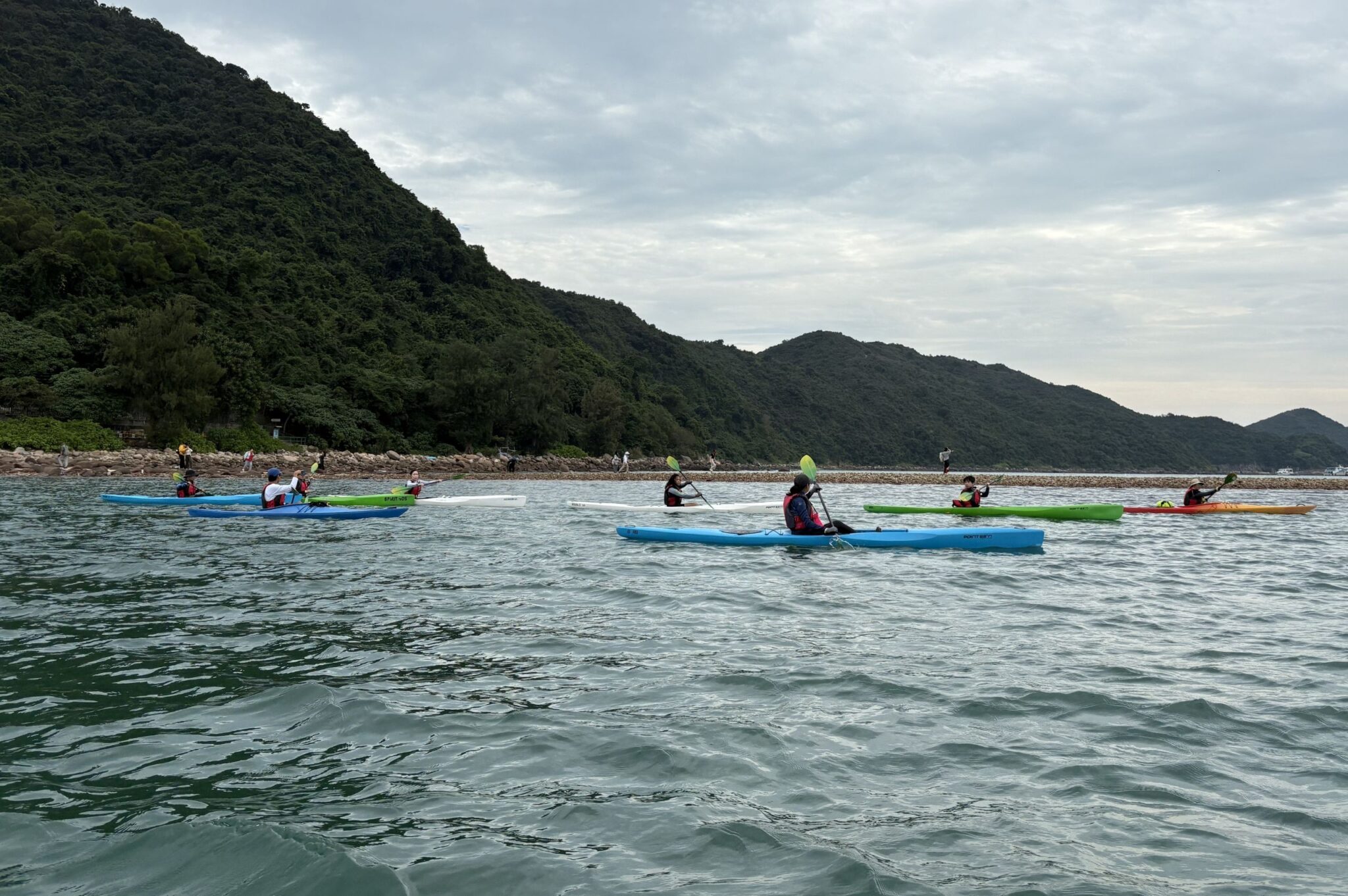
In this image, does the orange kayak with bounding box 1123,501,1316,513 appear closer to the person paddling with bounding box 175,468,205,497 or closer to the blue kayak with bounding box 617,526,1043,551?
the blue kayak with bounding box 617,526,1043,551

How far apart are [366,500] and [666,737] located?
20226mm

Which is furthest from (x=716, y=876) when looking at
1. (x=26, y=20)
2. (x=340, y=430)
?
(x=26, y=20)

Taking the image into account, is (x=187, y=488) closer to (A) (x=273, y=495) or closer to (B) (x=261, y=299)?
(A) (x=273, y=495)

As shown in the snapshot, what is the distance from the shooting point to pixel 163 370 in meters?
51.1

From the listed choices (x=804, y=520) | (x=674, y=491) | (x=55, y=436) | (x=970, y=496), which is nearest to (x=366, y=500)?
(x=674, y=491)

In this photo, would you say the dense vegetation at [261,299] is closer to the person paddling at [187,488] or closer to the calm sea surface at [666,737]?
the person paddling at [187,488]

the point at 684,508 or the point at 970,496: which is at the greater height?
the point at 970,496

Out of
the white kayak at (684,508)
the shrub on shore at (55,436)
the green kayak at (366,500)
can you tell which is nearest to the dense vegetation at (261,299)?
the shrub on shore at (55,436)

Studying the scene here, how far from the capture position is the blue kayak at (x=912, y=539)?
15.8 metres

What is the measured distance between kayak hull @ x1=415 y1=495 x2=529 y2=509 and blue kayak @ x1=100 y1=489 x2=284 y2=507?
14.7 feet

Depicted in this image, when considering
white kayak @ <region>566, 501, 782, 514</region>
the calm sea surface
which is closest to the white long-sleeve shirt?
white kayak @ <region>566, 501, 782, 514</region>

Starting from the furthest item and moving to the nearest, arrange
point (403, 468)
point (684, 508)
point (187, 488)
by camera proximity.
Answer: point (403, 468), point (684, 508), point (187, 488)

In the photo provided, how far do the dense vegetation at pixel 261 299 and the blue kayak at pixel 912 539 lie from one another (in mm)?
46518

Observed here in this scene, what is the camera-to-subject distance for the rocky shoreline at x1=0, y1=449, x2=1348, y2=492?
42594 millimetres
